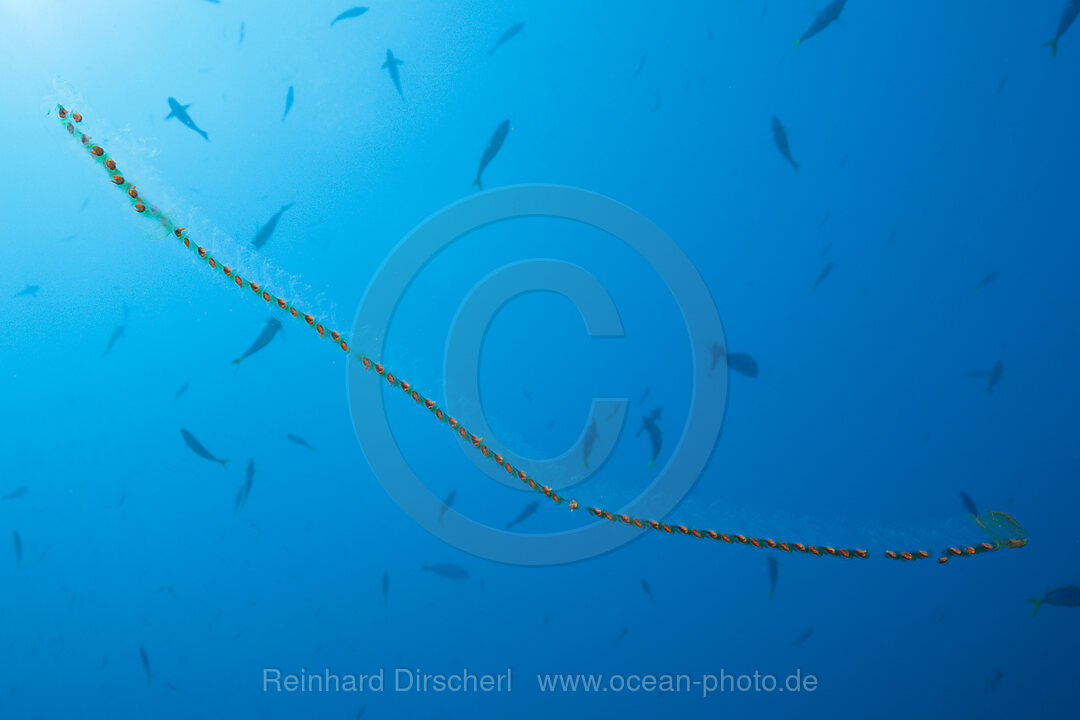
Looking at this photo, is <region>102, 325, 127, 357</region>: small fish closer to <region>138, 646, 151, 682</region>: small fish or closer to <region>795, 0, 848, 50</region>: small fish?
<region>138, 646, 151, 682</region>: small fish

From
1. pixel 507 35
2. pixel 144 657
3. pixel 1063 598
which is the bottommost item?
pixel 144 657

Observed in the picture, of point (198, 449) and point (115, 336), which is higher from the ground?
point (115, 336)

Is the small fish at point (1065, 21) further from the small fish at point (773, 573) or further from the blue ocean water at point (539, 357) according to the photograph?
the small fish at point (773, 573)

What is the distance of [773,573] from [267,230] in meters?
1.20

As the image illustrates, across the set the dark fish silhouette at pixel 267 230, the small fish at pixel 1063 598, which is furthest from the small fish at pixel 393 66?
the small fish at pixel 1063 598

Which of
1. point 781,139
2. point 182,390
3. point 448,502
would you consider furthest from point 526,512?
point 781,139

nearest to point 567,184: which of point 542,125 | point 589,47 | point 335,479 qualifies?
point 542,125

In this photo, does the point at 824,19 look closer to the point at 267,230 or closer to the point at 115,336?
the point at 267,230

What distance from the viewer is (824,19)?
1.27 metres

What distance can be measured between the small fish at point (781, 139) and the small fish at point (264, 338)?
39.5 inches

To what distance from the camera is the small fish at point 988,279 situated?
1334mm

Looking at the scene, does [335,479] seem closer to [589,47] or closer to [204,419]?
[204,419]

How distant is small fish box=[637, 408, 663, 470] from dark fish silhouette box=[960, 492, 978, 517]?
23.5 inches

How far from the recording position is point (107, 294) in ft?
4.59
